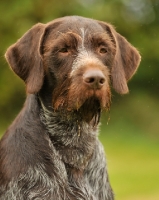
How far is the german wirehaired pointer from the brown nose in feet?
0.29

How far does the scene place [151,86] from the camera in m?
21.0

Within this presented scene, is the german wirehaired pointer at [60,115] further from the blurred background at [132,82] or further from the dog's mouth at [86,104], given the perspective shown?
the blurred background at [132,82]

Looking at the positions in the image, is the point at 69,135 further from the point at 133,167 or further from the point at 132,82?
the point at 132,82

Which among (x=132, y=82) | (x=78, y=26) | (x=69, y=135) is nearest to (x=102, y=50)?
(x=78, y=26)

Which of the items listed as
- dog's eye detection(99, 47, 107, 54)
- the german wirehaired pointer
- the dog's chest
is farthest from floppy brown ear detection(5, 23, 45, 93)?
dog's eye detection(99, 47, 107, 54)

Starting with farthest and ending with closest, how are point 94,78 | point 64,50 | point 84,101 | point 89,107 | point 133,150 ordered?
point 133,150 → point 64,50 → point 89,107 → point 84,101 → point 94,78

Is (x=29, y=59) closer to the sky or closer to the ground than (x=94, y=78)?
closer to the sky

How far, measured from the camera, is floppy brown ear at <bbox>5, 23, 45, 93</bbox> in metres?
5.96

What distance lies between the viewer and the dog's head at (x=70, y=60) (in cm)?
570

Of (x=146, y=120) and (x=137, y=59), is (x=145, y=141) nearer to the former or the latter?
(x=146, y=120)

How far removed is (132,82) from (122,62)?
1459 centimetres

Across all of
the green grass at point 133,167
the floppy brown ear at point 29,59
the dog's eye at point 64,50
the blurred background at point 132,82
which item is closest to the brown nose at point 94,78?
the dog's eye at point 64,50

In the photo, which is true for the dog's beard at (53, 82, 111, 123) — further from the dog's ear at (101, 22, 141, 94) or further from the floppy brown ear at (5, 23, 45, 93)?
the dog's ear at (101, 22, 141, 94)

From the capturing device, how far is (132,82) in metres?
20.8
